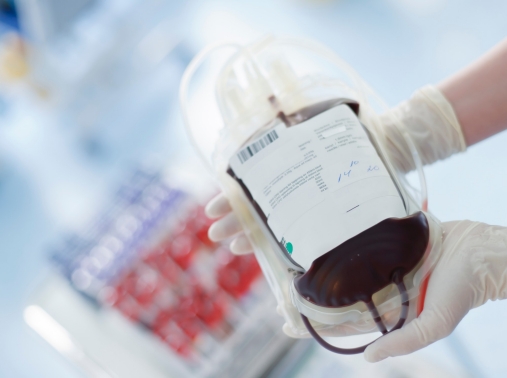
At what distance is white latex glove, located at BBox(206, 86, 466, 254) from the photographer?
0.83m

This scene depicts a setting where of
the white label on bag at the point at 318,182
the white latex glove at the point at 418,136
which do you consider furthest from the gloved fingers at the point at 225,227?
the white label on bag at the point at 318,182

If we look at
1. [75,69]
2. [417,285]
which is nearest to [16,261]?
[75,69]

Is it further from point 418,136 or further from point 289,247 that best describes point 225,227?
point 418,136

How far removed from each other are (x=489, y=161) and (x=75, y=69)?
1.38 m

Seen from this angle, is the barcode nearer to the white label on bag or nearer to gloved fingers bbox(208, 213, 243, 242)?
the white label on bag

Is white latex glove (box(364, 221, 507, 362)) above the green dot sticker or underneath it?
underneath

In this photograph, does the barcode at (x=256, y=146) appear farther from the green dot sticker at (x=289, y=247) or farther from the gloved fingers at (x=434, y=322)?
the gloved fingers at (x=434, y=322)

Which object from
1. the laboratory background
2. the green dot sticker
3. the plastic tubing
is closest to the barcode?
the green dot sticker

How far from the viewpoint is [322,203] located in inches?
23.8

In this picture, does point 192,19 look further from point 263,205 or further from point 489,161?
point 263,205

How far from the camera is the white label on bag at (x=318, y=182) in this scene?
0.59 metres

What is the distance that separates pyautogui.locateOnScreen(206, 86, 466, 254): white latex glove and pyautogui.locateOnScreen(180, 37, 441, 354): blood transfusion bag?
0.35ft

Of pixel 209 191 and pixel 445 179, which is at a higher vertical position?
pixel 209 191

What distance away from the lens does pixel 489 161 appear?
3.79 ft
